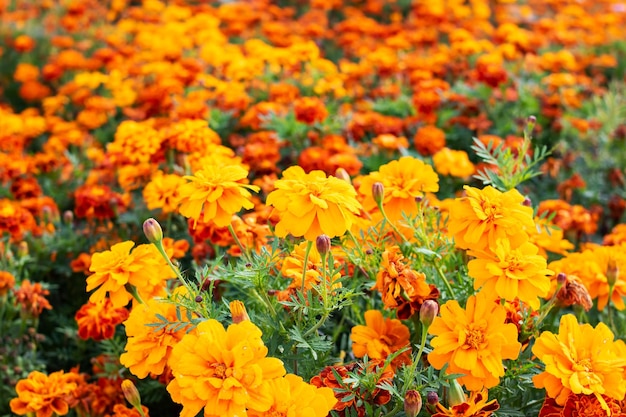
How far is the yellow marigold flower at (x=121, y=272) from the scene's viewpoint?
1.43 meters

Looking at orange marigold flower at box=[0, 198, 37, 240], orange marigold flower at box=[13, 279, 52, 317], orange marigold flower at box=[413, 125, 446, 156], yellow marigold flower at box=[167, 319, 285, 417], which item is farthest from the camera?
orange marigold flower at box=[413, 125, 446, 156]

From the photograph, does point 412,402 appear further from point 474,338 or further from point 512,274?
point 512,274

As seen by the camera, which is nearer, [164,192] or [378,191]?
[378,191]

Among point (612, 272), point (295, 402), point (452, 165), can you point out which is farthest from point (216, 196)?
point (452, 165)

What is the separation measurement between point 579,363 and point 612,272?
495 millimetres

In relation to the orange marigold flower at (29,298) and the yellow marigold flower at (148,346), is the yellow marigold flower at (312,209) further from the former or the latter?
the orange marigold flower at (29,298)

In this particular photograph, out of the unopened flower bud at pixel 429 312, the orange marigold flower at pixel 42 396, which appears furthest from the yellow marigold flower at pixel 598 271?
the orange marigold flower at pixel 42 396

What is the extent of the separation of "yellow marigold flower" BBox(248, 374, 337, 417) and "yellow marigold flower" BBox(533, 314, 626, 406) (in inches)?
16.5

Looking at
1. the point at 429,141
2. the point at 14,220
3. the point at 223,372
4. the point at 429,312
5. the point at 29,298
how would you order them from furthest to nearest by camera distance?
the point at 429,141 → the point at 14,220 → the point at 29,298 → the point at 429,312 → the point at 223,372

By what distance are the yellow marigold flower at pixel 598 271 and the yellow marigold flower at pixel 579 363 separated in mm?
492

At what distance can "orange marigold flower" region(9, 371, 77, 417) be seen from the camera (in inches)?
67.8

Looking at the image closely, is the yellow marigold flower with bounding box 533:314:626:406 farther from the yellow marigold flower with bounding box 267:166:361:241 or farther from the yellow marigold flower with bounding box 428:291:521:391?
the yellow marigold flower with bounding box 267:166:361:241

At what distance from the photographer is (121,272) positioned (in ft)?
4.74

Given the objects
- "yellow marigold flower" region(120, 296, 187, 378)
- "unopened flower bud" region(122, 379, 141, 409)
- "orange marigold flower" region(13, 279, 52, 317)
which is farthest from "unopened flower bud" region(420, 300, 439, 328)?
"orange marigold flower" region(13, 279, 52, 317)
